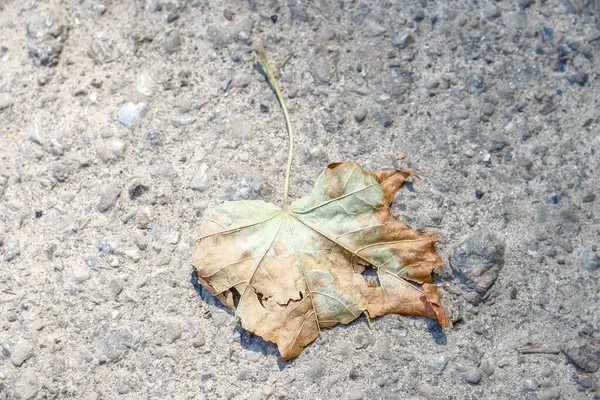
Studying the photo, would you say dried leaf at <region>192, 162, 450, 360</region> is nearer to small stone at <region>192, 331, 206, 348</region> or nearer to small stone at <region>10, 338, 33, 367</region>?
small stone at <region>192, 331, 206, 348</region>

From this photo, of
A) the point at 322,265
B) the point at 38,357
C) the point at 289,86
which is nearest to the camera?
the point at 322,265

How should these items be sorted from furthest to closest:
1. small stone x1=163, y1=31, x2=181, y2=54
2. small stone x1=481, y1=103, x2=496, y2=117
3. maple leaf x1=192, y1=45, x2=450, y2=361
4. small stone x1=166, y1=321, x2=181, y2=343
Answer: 1. small stone x1=163, y1=31, x2=181, y2=54
2. small stone x1=481, y1=103, x2=496, y2=117
3. small stone x1=166, y1=321, x2=181, y2=343
4. maple leaf x1=192, y1=45, x2=450, y2=361

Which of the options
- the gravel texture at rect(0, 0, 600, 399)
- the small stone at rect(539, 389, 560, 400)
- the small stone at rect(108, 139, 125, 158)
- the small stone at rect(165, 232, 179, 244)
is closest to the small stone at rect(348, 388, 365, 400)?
the gravel texture at rect(0, 0, 600, 399)

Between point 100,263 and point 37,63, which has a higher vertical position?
point 37,63

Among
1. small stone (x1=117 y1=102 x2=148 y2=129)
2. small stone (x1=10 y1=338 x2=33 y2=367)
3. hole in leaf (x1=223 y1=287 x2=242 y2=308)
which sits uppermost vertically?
small stone (x1=117 y1=102 x2=148 y2=129)

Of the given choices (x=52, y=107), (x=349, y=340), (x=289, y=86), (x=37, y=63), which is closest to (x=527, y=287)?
(x=349, y=340)

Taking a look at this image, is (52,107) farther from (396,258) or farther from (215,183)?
(396,258)

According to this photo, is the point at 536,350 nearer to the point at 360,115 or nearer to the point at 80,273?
the point at 360,115
